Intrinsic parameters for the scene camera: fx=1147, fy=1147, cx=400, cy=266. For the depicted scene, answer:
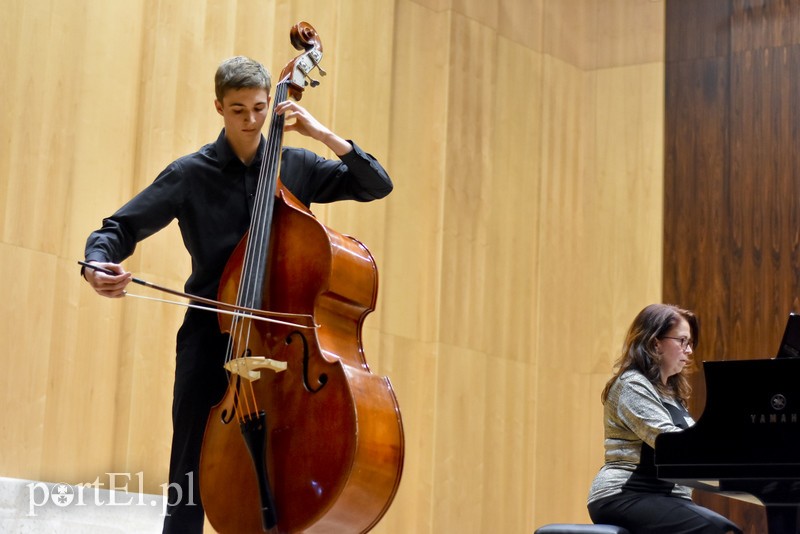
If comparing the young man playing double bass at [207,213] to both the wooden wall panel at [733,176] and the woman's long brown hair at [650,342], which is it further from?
the wooden wall panel at [733,176]

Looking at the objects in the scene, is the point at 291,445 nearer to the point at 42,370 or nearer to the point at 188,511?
the point at 188,511

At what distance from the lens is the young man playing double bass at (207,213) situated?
8.51ft

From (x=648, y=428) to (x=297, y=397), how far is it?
3.56ft

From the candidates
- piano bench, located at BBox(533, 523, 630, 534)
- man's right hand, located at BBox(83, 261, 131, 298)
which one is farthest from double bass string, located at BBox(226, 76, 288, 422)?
piano bench, located at BBox(533, 523, 630, 534)

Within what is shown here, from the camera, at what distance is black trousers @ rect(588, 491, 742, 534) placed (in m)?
3.00

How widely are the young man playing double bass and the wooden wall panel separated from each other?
2656 millimetres

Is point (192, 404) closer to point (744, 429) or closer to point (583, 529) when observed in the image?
point (583, 529)

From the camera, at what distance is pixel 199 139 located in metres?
4.07

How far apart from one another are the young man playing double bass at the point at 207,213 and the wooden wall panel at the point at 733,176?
266 cm

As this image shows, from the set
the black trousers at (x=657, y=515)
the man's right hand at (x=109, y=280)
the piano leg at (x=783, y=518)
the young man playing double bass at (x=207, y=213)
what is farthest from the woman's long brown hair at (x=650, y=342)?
the man's right hand at (x=109, y=280)

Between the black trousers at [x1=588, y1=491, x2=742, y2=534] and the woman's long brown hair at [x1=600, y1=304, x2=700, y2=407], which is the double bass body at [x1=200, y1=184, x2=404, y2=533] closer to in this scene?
the black trousers at [x1=588, y1=491, x2=742, y2=534]

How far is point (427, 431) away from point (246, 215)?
2.23 meters

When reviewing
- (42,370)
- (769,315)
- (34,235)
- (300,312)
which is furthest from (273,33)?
(769,315)

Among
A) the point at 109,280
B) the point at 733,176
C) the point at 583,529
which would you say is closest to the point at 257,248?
the point at 109,280
